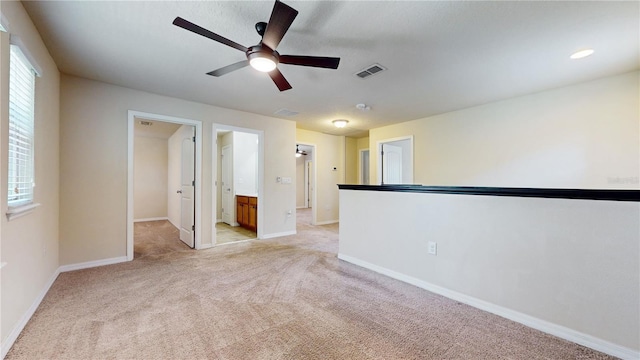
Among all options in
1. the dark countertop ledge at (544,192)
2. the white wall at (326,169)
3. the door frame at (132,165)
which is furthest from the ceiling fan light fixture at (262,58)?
the white wall at (326,169)

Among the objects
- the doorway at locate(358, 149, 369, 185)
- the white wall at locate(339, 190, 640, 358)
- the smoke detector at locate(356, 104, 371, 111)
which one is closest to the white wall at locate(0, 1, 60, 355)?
the white wall at locate(339, 190, 640, 358)

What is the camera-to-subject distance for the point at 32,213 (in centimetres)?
218

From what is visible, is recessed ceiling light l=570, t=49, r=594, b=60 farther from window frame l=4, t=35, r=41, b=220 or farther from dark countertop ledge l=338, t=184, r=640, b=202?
window frame l=4, t=35, r=41, b=220

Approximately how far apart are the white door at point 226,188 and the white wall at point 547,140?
4.62m

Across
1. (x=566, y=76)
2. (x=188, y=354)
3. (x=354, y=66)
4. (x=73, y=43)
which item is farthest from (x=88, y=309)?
(x=566, y=76)

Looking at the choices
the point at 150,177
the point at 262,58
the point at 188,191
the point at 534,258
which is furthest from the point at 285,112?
the point at 150,177

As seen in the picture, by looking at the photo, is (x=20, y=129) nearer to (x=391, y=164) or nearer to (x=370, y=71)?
(x=370, y=71)

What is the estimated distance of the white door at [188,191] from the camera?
418cm

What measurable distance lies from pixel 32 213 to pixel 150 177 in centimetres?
533

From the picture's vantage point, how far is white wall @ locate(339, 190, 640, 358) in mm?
1661

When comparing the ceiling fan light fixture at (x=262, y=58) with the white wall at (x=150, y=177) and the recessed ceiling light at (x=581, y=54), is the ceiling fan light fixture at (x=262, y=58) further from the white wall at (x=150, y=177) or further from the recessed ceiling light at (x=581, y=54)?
the white wall at (x=150, y=177)

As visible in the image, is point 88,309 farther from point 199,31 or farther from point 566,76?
point 566,76

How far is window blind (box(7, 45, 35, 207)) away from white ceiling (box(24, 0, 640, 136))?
1.54 ft

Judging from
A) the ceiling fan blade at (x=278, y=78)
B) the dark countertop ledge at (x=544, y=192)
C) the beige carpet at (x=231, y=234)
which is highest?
the ceiling fan blade at (x=278, y=78)
